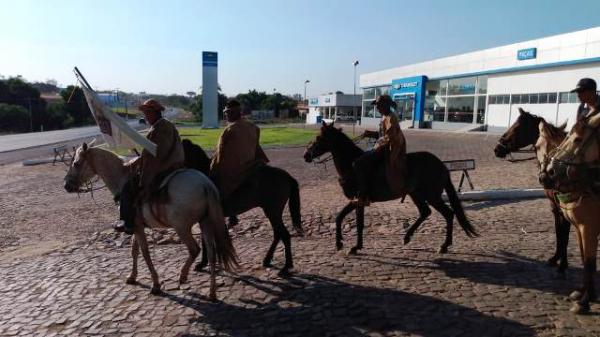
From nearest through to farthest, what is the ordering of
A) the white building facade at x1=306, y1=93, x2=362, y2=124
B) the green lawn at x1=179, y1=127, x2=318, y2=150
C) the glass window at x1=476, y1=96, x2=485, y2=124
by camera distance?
the green lawn at x1=179, y1=127, x2=318, y2=150
the glass window at x1=476, y1=96, x2=485, y2=124
the white building facade at x1=306, y1=93, x2=362, y2=124

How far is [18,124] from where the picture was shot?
56719 millimetres

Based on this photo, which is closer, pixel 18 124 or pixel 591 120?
pixel 591 120

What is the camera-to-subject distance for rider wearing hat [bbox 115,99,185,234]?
17.3ft

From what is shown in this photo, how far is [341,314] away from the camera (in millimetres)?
4824

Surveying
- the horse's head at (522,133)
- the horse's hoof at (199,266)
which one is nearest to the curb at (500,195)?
the horse's head at (522,133)

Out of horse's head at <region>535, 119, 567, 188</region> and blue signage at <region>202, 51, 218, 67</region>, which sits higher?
blue signage at <region>202, 51, 218, 67</region>

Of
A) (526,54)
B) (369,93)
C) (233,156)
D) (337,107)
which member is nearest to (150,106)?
(233,156)

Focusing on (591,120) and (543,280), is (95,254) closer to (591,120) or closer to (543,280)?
(543,280)

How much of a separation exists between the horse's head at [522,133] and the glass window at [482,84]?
37.8m

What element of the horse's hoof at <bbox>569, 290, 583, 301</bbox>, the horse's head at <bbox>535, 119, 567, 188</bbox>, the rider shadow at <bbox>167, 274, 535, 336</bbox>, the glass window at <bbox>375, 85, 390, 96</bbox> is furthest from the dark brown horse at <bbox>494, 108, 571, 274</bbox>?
the glass window at <bbox>375, 85, 390, 96</bbox>

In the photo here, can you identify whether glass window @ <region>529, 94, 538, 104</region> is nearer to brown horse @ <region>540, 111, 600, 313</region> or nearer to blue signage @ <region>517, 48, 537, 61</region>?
blue signage @ <region>517, 48, 537, 61</region>

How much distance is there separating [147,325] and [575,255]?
20.2 ft

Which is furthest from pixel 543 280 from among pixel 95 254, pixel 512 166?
pixel 512 166

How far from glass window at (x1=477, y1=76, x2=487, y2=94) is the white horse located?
1609 inches
